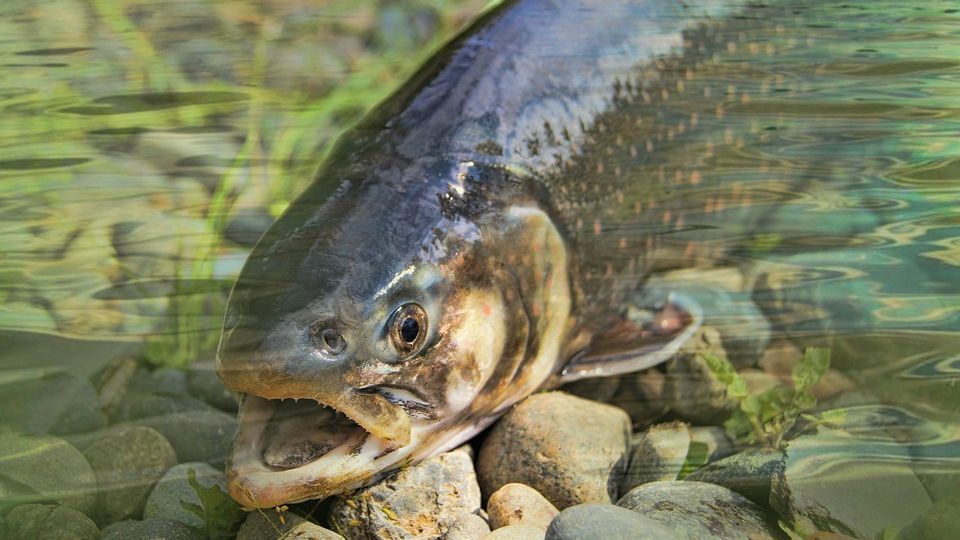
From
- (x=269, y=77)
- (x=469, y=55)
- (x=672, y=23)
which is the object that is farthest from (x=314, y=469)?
(x=672, y=23)

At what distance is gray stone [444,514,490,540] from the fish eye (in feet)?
1.17

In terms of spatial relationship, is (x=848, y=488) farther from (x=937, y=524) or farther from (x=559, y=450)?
(x=559, y=450)

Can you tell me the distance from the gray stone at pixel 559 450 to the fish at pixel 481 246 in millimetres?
90

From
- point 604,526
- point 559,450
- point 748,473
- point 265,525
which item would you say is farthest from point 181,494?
point 748,473

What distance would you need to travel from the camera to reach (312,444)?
2033mm

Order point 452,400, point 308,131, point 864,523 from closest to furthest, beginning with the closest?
point 864,523 < point 452,400 < point 308,131

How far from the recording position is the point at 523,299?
2.44 m

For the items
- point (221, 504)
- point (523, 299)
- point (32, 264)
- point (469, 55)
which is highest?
point (469, 55)

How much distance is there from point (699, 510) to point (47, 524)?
4.10 feet

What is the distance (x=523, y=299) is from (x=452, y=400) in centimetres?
34

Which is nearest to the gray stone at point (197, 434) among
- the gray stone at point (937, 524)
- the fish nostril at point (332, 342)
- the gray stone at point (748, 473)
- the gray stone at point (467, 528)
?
the fish nostril at point (332, 342)

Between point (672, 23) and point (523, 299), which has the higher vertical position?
point (672, 23)

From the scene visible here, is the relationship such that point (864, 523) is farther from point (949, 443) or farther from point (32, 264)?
point (32, 264)

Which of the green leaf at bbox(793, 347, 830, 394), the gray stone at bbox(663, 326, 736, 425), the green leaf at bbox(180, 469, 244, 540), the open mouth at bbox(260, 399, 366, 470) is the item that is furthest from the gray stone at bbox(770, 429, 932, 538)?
the green leaf at bbox(180, 469, 244, 540)
